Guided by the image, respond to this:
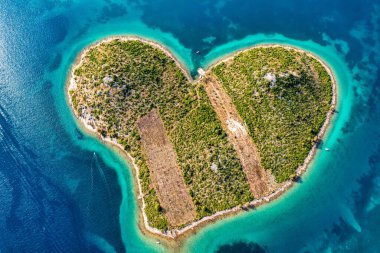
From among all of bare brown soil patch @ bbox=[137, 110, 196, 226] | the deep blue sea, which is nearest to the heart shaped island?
bare brown soil patch @ bbox=[137, 110, 196, 226]

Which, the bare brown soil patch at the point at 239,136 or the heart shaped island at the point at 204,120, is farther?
the bare brown soil patch at the point at 239,136

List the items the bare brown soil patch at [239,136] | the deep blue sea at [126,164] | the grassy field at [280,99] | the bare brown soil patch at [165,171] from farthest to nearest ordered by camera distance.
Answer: the grassy field at [280,99]
the bare brown soil patch at [239,136]
the bare brown soil patch at [165,171]
the deep blue sea at [126,164]

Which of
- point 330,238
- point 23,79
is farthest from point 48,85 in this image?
point 330,238

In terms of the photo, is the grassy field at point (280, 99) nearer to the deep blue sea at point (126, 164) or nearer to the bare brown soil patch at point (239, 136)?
the bare brown soil patch at point (239, 136)

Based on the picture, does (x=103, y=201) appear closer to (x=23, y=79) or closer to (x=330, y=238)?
(x=23, y=79)

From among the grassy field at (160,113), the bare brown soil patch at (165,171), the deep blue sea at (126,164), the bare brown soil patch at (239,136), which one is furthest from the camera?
the bare brown soil patch at (239,136)

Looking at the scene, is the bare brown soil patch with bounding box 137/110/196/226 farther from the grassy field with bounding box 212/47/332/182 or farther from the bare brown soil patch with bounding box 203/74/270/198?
the grassy field with bounding box 212/47/332/182

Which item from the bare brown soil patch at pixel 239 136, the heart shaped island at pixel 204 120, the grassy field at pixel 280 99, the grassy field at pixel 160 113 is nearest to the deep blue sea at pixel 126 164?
the heart shaped island at pixel 204 120
